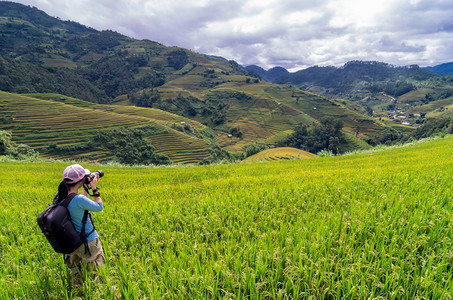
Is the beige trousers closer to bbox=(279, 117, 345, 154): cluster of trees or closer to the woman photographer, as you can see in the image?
the woman photographer

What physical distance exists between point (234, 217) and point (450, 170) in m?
6.73

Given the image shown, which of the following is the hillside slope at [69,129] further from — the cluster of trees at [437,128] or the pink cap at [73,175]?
the pink cap at [73,175]

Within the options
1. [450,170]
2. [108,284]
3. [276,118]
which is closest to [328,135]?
[276,118]

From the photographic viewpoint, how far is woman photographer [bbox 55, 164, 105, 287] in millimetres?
2736

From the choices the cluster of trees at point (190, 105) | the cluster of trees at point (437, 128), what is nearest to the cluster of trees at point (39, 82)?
the cluster of trees at point (190, 105)

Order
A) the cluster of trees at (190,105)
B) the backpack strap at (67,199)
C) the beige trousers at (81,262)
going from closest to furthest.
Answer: the backpack strap at (67,199) < the beige trousers at (81,262) < the cluster of trees at (190,105)

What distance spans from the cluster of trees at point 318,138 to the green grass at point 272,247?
109 m

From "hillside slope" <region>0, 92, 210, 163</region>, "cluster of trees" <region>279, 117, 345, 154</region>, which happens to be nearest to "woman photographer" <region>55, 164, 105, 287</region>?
"hillside slope" <region>0, 92, 210, 163</region>

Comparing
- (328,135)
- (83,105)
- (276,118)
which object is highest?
(83,105)

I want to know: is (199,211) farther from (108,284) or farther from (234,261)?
(108,284)

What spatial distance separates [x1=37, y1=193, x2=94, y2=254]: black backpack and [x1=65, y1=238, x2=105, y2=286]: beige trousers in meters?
0.27

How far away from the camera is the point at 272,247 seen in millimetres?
2848

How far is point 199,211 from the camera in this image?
485 centimetres

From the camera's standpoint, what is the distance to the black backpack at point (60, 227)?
2.49 metres
